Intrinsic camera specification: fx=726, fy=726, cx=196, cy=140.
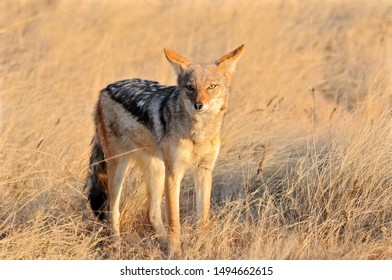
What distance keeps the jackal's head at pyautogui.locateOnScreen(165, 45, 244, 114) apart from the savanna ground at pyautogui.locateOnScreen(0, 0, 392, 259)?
77cm

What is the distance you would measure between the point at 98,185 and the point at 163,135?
93cm

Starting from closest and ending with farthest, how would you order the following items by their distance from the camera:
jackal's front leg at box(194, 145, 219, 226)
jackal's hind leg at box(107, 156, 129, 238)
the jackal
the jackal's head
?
the jackal's head
the jackal
jackal's front leg at box(194, 145, 219, 226)
jackal's hind leg at box(107, 156, 129, 238)

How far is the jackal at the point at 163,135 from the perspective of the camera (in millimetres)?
6031

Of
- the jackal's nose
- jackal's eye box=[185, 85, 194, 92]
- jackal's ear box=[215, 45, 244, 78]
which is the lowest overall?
the jackal's nose

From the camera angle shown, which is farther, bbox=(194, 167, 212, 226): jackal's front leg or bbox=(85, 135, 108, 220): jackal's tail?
bbox=(85, 135, 108, 220): jackal's tail

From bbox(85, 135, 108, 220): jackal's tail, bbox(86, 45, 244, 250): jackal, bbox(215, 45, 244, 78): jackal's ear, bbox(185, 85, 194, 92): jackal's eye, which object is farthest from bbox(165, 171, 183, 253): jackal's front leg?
bbox(215, 45, 244, 78): jackal's ear

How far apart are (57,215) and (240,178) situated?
6.36ft

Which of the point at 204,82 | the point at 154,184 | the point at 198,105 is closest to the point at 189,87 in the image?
the point at 204,82

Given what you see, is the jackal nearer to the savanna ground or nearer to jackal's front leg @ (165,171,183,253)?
jackal's front leg @ (165,171,183,253)

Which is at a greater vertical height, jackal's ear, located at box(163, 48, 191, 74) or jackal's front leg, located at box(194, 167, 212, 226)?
jackal's ear, located at box(163, 48, 191, 74)

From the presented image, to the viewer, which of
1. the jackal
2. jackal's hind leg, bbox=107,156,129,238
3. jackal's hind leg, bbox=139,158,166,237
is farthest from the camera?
jackal's hind leg, bbox=139,158,166,237

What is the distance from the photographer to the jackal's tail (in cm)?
667
